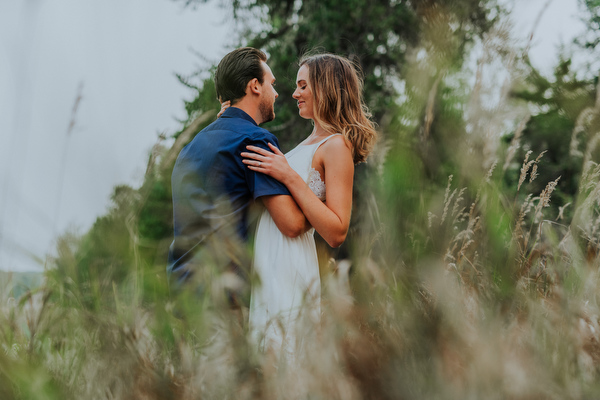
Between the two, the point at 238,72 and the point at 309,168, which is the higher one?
the point at 238,72

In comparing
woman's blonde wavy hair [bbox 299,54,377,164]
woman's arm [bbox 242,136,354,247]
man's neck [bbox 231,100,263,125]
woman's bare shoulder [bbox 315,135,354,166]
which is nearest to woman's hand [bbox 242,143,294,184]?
woman's arm [bbox 242,136,354,247]

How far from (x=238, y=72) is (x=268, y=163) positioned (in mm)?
707

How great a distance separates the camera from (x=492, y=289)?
1.23 m

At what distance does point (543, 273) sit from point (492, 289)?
1.87ft

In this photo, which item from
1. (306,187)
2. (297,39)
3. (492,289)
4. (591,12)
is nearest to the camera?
(492,289)

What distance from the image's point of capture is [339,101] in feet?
8.69

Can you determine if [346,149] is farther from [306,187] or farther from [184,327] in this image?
[184,327]

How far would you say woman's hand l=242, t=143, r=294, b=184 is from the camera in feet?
6.85

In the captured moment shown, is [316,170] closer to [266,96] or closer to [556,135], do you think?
[266,96]

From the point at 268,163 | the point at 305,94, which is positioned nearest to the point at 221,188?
the point at 268,163

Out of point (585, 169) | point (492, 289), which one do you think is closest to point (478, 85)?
point (585, 169)

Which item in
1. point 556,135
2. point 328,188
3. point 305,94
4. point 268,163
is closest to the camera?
point 268,163

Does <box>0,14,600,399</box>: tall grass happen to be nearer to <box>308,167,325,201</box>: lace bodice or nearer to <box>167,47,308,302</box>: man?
<box>167,47,308,302</box>: man

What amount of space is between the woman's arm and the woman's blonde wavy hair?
0.28 m
